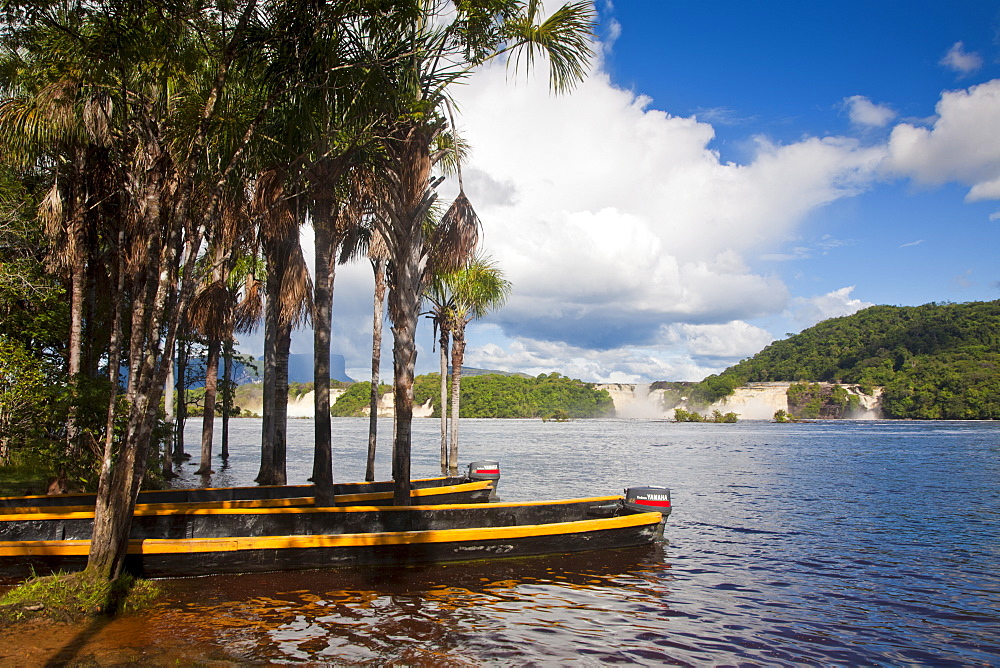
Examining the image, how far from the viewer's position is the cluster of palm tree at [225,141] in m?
7.72

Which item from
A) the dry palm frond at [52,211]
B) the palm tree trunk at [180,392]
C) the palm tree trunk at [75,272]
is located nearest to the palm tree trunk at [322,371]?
the palm tree trunk at [75,272]

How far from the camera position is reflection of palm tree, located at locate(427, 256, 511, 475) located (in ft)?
85.3

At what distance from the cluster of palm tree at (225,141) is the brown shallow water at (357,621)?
3.67 ft

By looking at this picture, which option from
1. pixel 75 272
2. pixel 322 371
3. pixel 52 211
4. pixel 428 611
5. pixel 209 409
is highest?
pixel 52 211

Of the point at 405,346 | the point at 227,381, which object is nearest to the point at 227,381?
the point at 227,381

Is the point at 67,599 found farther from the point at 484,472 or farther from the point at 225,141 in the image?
the point at 484,472

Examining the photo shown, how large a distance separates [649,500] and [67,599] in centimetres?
956

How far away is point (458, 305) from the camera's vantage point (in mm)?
26891

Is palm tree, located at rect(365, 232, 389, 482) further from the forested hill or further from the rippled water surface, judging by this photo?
the forested hill

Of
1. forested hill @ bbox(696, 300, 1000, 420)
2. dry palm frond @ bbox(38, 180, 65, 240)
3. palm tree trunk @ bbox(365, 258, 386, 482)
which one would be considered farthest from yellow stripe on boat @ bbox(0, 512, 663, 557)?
forested hill @ bbox(696, 300, 1000, 420)

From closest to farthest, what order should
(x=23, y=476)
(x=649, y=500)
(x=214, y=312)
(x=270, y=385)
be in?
(x=649, y=500)
(x=270, y=385)
(x=23, y=476)
(x=214, y=312)

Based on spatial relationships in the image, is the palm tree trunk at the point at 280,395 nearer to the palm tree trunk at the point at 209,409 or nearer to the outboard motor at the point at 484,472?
the outboard motor at the point at 484,472

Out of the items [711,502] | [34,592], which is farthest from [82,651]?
[711,502]

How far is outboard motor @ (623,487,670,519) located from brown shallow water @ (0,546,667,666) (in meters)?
1.97
